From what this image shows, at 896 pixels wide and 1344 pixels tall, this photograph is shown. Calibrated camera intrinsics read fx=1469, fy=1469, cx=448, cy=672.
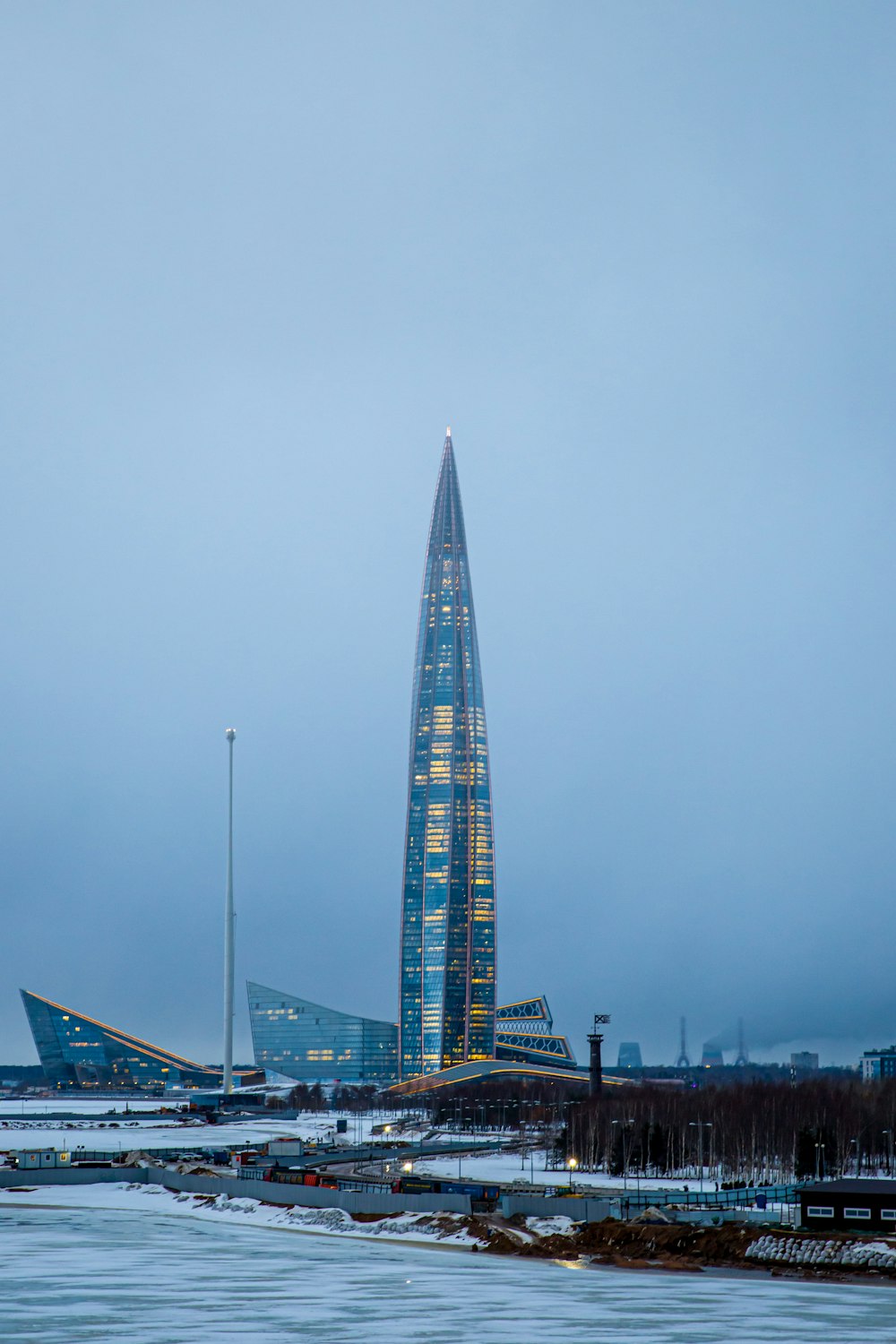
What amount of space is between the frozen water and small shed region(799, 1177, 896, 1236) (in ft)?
33.7

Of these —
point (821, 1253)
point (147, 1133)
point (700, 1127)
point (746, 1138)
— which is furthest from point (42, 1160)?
point (821, 1253)

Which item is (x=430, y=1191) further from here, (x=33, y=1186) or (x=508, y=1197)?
(x=33, y=1186)

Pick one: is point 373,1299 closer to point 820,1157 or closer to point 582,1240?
point 582,1240

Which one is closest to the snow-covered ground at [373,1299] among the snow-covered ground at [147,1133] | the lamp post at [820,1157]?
the lamp post at [820,1157]

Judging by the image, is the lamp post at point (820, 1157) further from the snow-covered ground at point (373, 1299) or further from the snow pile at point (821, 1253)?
the snow-covered ground at point (373, 1299)

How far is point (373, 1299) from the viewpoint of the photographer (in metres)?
48.6

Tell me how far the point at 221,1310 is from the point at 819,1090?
4104 inches


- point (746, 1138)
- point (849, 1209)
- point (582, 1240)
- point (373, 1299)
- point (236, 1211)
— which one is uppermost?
point (373, 1299)

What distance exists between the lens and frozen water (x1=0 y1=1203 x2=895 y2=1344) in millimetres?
41531

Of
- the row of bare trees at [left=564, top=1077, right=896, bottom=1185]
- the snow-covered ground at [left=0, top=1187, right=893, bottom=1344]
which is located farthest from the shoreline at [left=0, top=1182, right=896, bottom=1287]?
the row of bare trees at [left=564, top=1077, right=896, bottom=1185]

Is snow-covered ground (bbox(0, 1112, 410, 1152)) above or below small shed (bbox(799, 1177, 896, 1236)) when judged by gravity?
below

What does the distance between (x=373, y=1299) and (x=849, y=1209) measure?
27817 millimetres

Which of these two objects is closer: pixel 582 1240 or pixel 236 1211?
pixel 582 1240

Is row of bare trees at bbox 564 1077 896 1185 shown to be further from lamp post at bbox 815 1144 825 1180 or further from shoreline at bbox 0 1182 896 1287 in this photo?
shoreline at bbox 0 1182 896 1287
